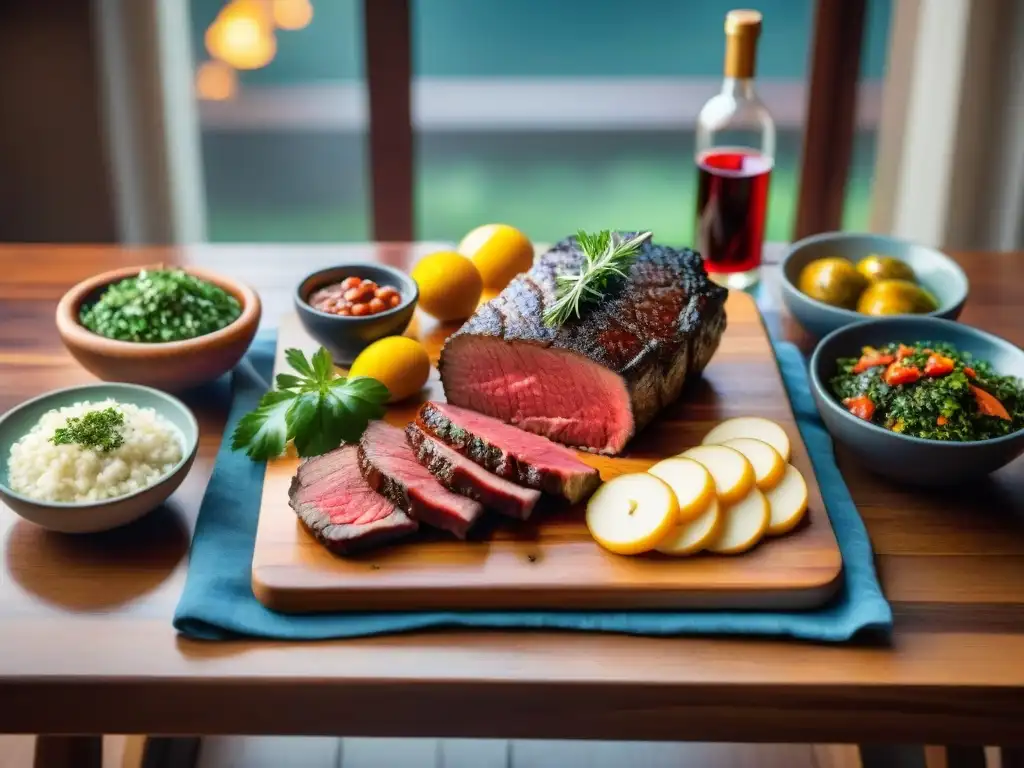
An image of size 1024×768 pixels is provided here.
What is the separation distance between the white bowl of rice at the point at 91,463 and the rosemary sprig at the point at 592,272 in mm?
713

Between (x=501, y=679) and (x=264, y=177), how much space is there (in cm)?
632

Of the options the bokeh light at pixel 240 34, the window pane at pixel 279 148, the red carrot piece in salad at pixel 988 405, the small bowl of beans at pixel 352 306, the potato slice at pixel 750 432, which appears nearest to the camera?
the red carrot piece in salad at pixel 988 405

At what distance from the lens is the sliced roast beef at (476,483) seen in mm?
1778

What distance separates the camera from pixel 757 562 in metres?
1.69

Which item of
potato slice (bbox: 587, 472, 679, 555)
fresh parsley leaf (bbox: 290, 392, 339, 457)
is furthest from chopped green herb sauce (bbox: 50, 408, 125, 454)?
potato slice (bbox: 587, 472, 679, 555)

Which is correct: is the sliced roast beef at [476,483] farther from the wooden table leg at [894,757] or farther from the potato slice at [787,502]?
the wooden table leg at [894,757]

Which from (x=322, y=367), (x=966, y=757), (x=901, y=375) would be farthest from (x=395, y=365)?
(x=966, y=757)

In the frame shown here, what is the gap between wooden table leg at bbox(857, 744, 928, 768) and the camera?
2504 mm

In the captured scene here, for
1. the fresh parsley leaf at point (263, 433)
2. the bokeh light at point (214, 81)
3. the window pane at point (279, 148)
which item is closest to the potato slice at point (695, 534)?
the fresh parsley leaf at point (263, 433)

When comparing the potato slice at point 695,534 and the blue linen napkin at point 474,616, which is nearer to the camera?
the blue linen napkin at point 474,616

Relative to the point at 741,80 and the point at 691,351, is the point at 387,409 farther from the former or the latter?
the point at 741,80

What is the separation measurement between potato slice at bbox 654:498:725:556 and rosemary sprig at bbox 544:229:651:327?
50 centimetres

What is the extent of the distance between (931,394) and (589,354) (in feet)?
1.96

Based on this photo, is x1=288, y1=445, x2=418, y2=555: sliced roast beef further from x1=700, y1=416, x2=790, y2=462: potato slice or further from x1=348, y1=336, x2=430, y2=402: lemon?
x1=700, y1=416, x2=790, y2=462: potato slice
